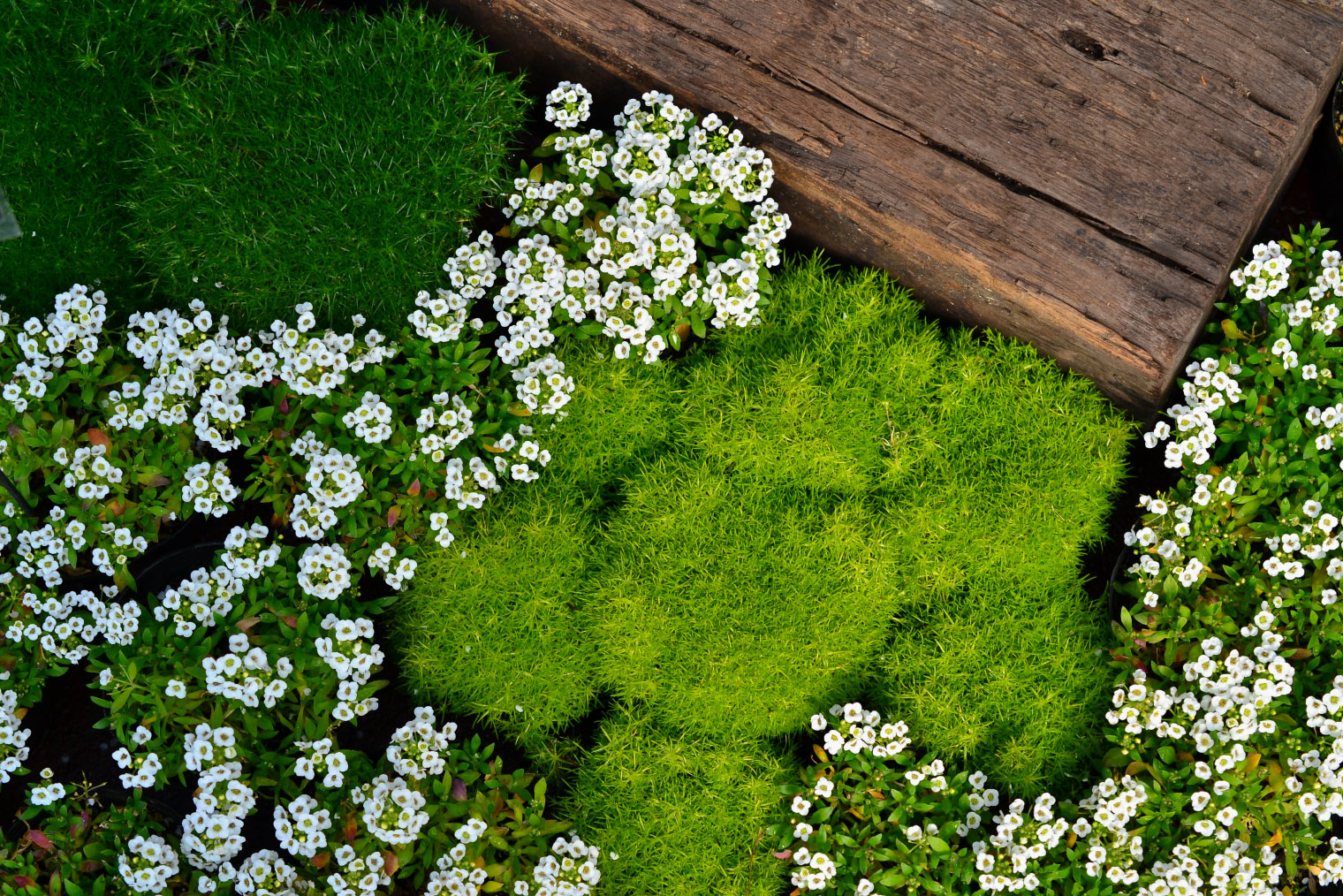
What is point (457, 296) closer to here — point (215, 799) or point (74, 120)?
point (74, 120)

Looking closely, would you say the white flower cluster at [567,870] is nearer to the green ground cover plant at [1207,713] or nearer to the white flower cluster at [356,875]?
the white flower cluster at [356,875]

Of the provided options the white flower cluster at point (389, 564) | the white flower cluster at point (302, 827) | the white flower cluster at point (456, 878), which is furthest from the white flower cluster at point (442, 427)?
the white flower cluster at point (456, 878)

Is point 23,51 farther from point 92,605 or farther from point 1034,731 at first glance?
point 1034,731

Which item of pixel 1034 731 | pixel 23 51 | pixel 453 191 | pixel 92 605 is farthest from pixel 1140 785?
pixel 23 51

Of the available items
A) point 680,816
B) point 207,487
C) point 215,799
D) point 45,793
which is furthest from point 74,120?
point 680,816

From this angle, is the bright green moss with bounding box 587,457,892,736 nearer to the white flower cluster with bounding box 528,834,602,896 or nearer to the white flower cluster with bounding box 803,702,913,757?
the white flower cluster with bounding box 803,702,913,757
